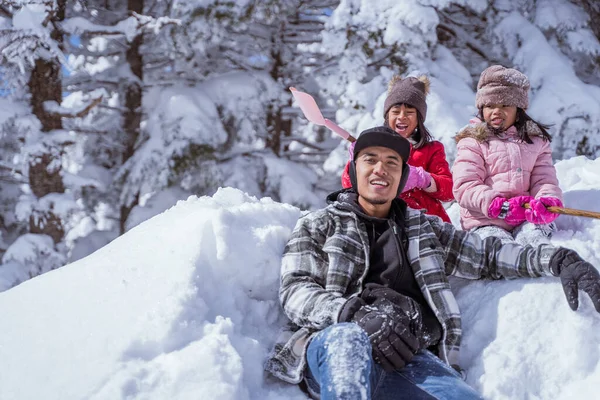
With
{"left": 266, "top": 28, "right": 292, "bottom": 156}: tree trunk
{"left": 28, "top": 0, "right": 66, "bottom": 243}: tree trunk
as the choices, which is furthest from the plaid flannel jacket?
{"left": 266, "top": 28, "right": 292, "bottom": 156}: tree trunk

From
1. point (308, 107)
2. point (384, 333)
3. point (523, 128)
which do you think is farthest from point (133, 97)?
point (384, 333)

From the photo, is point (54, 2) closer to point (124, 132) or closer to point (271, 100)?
point (124, 132)

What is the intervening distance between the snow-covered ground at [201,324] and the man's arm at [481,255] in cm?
8

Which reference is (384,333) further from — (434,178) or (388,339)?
(434,178)

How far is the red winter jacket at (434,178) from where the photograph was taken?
10.7 ft

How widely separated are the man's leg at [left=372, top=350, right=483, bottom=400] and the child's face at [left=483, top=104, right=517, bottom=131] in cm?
175

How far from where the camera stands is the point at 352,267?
234 centimetres

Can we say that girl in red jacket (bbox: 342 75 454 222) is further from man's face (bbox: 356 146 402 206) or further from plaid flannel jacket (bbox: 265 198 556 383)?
man's face (bbox: 356 146 402 206)

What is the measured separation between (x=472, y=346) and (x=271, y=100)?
25.3ft

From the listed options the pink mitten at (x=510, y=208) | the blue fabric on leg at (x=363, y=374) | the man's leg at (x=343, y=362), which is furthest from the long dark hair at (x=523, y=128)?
the man's leg at (x=343, y=362)

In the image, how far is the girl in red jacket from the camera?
3.27 meters

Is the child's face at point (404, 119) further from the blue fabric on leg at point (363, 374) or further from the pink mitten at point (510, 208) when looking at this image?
the blue fabric on leg at point (363, 374)

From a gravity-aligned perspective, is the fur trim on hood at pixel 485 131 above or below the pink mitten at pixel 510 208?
above

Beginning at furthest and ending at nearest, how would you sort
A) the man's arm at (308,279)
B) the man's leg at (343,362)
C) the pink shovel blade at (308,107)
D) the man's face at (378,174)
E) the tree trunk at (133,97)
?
1. the tree trunk at (133,97)
2. the pink shovel blade at (308,107)
3. the man's face at (378,174)
4. the man's arm at (308,279)
5. the man's leg at (343,362)
